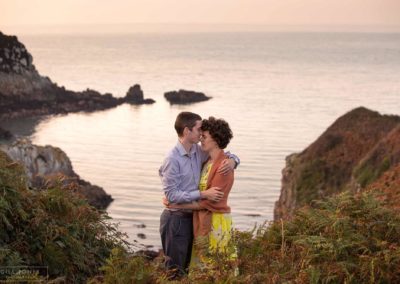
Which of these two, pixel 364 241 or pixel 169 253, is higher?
pixel 364 241

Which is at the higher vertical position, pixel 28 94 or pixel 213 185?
pixel 213 185

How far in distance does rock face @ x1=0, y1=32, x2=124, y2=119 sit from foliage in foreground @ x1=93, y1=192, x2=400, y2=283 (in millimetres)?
92148

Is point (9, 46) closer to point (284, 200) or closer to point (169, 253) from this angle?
point (284, 200)

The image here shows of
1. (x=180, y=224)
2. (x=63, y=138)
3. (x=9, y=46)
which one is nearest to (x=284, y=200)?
(x=180, y=224)

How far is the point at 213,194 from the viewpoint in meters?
9.24

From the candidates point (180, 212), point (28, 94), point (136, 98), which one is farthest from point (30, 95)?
point (180, 212)

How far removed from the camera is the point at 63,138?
84.3 m

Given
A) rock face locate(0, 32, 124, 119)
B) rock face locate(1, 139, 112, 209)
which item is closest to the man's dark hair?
rock face locate(1, 139, 112, 209)

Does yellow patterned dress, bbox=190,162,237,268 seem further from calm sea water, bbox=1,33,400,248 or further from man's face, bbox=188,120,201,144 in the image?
calm sea water, bbox=1,33,400,248

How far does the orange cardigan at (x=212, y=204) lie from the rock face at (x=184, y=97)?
113 m

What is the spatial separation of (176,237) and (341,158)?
21.4 m

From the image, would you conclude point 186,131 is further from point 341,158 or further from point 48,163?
point 48,163

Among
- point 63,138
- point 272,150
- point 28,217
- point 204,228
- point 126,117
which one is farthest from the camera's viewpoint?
point 126,117

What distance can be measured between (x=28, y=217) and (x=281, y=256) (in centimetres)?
262
